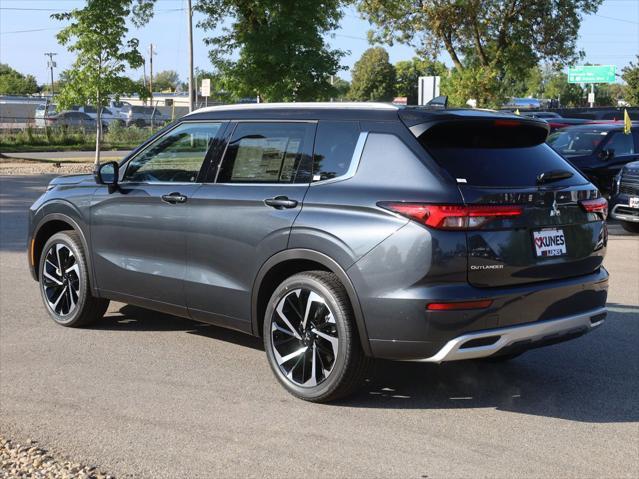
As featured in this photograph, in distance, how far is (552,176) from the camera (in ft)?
17.7

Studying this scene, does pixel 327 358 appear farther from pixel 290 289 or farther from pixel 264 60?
pixel 264 60

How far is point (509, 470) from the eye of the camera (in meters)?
4.35

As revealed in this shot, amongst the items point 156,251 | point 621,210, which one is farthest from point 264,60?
point 156,251

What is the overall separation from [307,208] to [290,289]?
51cm

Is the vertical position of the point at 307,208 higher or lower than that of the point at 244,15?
lower

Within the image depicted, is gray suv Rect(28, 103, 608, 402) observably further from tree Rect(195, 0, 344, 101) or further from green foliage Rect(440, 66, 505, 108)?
green foliage Rect(440, 66, 505, 108)

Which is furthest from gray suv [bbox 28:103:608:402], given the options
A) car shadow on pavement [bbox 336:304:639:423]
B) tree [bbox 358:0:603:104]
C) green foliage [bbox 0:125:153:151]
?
green foliage [bbox 0:125:153:151]

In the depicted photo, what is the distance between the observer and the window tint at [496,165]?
16.4ft

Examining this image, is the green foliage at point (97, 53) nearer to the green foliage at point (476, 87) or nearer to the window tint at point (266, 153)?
the green foliage at point (476, 87)

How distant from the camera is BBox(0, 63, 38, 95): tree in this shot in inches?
4241

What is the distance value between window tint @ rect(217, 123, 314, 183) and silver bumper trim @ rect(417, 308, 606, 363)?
1.43 meters

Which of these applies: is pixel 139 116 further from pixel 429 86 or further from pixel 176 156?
pixel 176 156

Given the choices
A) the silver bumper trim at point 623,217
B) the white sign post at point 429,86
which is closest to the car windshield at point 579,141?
the white sign post at point 429,86

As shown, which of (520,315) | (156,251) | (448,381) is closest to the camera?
(520,315)
